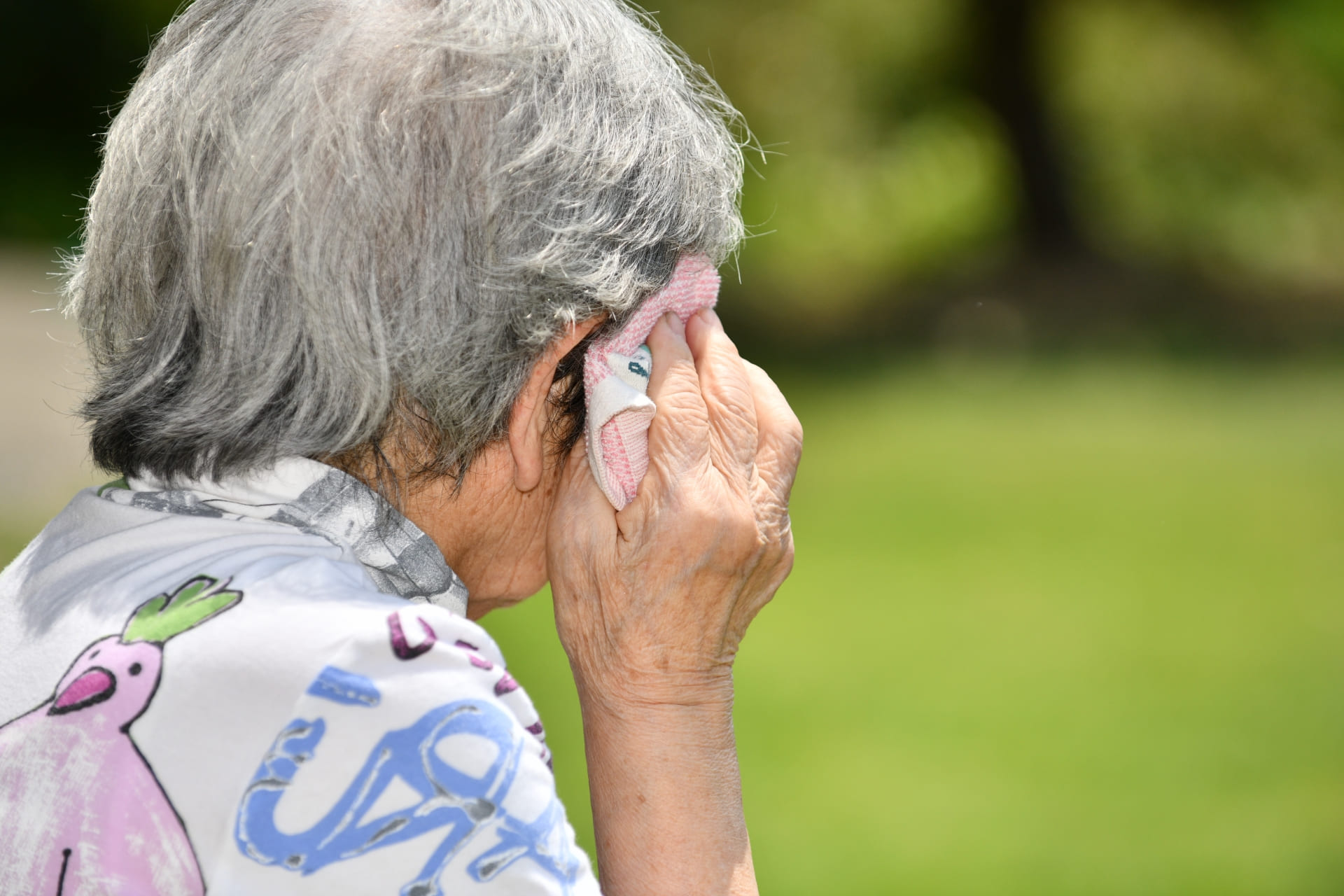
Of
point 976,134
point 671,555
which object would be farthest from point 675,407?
point 976,134

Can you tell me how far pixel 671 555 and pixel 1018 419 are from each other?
814 cm

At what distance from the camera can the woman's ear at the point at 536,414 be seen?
1647 mm

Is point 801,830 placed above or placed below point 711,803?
below

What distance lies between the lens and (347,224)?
4.79 feet

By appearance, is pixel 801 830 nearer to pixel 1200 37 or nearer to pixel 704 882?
pixel 704 882

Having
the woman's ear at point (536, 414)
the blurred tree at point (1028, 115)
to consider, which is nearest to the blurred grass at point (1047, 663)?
the woman's ear at point (536, 414)

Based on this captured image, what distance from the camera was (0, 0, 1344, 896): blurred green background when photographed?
4691mm

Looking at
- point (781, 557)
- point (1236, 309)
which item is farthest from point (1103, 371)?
point (781, 557)

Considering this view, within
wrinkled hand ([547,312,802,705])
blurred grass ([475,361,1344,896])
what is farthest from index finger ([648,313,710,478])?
blurred grass ([475,361,1344,896])

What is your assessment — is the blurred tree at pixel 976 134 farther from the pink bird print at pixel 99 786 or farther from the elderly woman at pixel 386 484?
the pink bird print at pixel 99 786

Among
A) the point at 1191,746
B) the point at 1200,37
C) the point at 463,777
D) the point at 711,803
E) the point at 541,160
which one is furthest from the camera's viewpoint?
the point at 1200,37

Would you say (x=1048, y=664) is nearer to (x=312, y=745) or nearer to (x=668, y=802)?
(x=668, y=802)

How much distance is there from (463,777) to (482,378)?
1.77ft

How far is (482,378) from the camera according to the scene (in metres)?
1.58
